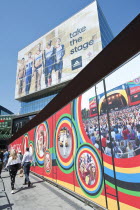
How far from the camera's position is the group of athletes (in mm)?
57850

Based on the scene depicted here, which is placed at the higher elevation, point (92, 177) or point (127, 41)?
point (127, 41)

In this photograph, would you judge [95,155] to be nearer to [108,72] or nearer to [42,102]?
[108,72]

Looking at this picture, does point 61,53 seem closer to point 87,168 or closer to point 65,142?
point 65,142

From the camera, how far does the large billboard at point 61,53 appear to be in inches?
2027

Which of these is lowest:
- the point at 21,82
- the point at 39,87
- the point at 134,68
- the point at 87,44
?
the point at 134,68

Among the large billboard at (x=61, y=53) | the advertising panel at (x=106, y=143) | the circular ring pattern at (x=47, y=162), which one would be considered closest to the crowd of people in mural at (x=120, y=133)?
the advertising panel at (x=106, y=143)

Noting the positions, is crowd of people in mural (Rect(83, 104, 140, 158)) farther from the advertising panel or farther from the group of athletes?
the group of athletes

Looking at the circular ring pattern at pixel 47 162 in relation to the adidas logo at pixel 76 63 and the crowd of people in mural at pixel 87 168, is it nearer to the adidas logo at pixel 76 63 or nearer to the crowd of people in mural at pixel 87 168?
the crowd of people in mural at pixel 87 168

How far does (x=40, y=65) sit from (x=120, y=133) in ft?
208

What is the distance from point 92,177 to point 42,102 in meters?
63.2

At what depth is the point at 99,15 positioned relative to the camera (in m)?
52.4

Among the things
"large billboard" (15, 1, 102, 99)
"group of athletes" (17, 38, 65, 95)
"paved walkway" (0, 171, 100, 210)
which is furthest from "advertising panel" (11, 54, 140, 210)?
"group of athletes" (17, 38, 65, 95)

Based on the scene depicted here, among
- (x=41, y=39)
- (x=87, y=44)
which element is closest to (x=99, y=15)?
(x=87, y=44)

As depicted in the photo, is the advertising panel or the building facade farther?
the building facade
